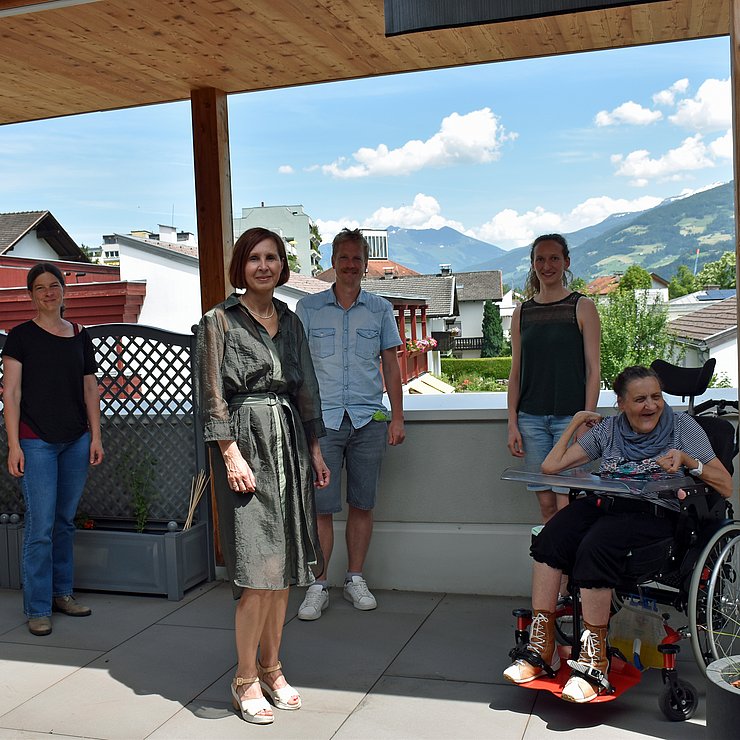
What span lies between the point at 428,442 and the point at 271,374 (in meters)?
1.55

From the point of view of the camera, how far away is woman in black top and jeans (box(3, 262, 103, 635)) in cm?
350

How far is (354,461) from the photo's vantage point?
12.2ft

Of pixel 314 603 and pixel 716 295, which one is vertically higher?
pixel 716 295

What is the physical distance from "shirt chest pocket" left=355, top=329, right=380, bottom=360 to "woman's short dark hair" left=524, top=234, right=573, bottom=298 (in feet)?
2.17

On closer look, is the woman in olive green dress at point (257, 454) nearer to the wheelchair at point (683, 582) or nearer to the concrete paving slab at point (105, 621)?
the wheelchair at point (683, 582)

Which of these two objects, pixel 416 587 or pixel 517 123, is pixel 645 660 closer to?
pixel 416 587

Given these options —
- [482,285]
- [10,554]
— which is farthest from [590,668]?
[482,285]

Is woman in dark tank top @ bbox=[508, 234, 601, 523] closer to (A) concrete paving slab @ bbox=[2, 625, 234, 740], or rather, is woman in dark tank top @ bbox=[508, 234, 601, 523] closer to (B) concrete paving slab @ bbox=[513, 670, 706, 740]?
(B) concrete paving slab @ bbox=[513, 670, 706, 740]

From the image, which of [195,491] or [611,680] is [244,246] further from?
[195,491]

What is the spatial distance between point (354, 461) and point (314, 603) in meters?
0.61

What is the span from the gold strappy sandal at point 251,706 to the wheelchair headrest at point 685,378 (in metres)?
1.68

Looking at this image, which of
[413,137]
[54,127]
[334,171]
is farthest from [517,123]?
[54,127]

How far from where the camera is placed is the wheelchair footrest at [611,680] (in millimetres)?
2572

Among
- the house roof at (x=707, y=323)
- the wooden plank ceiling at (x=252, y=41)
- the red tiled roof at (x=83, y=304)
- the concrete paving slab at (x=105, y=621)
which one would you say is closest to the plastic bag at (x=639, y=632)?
the concrete paving slab at (x=105, y=621)
